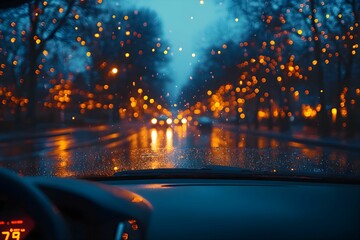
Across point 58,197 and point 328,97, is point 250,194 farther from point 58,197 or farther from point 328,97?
point 328,97

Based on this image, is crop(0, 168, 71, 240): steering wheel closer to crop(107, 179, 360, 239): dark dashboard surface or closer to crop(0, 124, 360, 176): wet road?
crop(107, 179, 360, 239): dark dashboard surface

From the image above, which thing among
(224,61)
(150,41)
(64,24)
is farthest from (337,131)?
(64,24)

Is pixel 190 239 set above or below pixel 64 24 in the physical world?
below

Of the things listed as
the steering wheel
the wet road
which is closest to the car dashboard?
the steering wheel

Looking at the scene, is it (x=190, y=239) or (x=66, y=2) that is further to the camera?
(x=66, y=2)

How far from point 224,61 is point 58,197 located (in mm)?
27393

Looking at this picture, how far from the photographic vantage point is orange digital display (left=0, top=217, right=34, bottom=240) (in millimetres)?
3723

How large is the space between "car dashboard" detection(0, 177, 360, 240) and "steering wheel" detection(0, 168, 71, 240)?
265 millimetres

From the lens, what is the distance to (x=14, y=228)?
152 inches

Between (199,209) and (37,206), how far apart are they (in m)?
2.26

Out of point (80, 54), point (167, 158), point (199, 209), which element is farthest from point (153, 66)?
point (199, 209)

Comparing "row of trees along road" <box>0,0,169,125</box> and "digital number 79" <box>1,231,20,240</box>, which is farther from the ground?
"row of trees along road" <box>0,0,169,125</box>

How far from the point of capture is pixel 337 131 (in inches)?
1383

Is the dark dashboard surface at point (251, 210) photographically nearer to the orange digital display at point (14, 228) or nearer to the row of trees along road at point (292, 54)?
the orange digital display at point (14, 228)
